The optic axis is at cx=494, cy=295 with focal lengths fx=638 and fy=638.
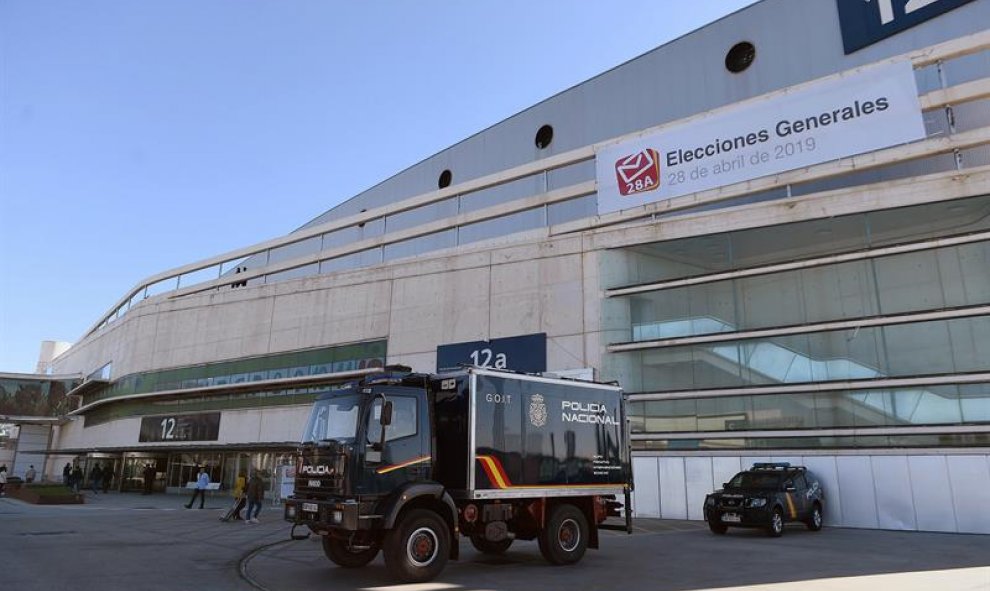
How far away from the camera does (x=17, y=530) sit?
14875 mm

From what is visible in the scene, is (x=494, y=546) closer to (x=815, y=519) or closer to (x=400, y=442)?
(x=400, y=442)

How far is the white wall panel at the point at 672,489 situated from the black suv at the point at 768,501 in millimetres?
3775

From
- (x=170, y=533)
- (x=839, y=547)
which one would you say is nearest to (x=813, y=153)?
(x=839, y=547)

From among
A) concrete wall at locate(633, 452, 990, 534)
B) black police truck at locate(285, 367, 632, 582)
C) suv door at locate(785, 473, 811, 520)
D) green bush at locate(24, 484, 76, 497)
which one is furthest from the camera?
green bush at locate(24, 484, 76, 497)

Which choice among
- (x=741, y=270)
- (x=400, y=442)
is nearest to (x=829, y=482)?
(x=741, y=270)

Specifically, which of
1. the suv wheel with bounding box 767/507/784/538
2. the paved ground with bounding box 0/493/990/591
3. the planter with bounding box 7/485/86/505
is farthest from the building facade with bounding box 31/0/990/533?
the planter with bounding box 7/485/86/505

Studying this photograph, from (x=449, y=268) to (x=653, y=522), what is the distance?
12164 millimetres

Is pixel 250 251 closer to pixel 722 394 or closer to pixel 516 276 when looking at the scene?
pixel 516 276

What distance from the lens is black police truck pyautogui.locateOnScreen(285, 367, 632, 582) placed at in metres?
9.17

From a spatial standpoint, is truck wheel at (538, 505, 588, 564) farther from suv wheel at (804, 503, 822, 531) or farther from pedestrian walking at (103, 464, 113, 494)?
pedestrian walking at (103, 464, 113, 494)

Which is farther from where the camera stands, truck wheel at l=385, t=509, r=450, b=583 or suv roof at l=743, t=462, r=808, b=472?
suv roof at l=743, t=462, r=808, b=472

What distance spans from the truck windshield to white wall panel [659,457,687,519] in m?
13.6

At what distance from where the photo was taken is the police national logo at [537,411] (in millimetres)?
11000

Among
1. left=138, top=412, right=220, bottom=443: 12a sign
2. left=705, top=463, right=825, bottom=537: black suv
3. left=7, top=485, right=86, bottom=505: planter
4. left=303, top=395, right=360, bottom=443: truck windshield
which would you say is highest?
left=138, top=412, right=220, bottom=443: 12a sign
